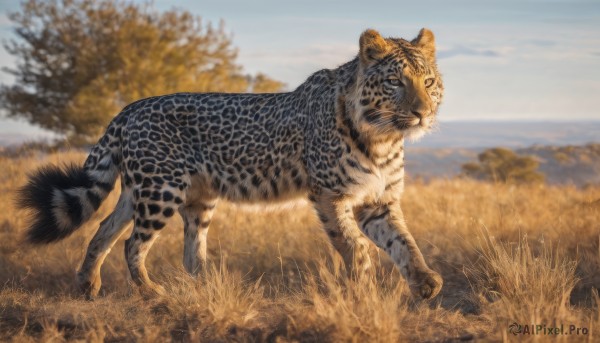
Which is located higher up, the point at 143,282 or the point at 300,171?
the point at 300,171

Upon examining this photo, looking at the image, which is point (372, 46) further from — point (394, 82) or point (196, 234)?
point (196, 234)

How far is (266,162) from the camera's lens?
6750 millimetres

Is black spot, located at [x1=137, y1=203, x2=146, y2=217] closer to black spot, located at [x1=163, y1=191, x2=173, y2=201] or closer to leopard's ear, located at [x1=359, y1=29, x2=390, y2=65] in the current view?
black spot, located at [x1=163, y1=191, x2=173, y2=201]

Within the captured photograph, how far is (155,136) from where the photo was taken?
6.71 metres

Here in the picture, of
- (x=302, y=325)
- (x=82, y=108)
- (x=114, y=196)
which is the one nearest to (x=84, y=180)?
(x=302, y=325)

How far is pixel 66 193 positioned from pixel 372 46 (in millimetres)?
3105

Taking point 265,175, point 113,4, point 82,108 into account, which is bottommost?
point 82,108

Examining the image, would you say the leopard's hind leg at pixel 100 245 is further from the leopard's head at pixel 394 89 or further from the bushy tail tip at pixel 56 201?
the leopard's head at pixel 394 89

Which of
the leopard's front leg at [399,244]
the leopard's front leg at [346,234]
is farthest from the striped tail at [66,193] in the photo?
the leopard's front leg at [399,244]

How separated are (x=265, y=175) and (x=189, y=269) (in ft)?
4.23

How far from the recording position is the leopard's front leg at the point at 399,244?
546cm

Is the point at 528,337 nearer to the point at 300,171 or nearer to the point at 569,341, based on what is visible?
the point at 569,341

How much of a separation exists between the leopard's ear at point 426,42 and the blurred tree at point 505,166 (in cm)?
1522

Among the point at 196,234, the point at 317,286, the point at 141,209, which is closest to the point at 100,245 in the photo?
the point at 141,209
